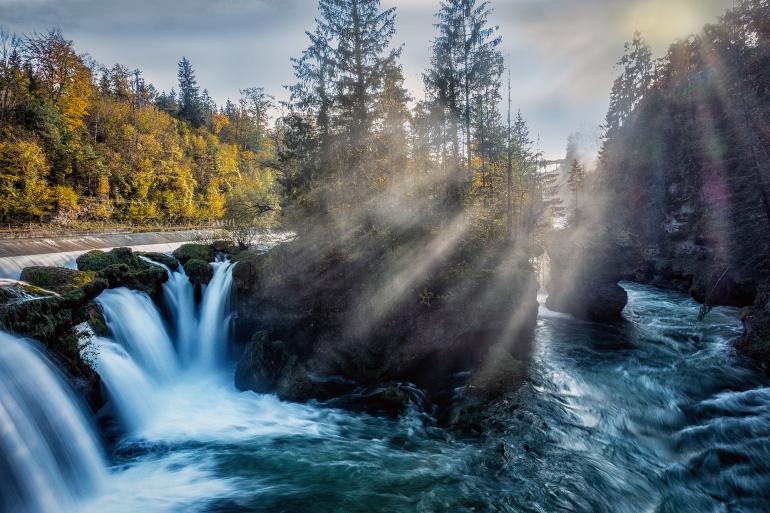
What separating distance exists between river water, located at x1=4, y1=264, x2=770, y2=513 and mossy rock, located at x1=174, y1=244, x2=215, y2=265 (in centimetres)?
773

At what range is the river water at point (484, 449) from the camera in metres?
6.65

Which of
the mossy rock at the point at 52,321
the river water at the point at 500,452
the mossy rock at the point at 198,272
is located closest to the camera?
the river water at the point at 500,452

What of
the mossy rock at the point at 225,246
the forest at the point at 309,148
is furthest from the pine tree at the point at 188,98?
the mossy rock at the point at 225,246

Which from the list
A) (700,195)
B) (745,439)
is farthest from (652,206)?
(745,439)

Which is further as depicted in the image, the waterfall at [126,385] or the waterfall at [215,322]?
the waterfall at [215,322]

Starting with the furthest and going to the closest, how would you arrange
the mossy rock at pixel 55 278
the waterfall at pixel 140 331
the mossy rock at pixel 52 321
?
the waterfall at pixel 140 331 < the mossy rock at pixel 55 278 < the mossy rock at pixel 52 321

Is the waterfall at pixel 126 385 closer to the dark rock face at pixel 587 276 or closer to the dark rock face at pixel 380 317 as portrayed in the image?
the dark rock face at pixel 380 317

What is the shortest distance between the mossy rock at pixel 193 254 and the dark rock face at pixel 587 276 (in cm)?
2152

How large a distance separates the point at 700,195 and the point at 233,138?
81.2 meters

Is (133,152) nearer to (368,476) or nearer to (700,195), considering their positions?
(368,476)

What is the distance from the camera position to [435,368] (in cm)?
1258

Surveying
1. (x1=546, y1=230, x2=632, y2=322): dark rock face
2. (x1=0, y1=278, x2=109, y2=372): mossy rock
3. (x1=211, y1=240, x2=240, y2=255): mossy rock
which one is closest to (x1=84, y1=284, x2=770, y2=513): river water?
(x1=0, y1=278, x2=109, y2=372): mossy rock

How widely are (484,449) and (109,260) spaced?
18.2m

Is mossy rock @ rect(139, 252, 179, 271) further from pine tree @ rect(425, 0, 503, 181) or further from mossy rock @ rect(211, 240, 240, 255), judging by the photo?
pine tree @ rect(425, 0, 503, 181)
